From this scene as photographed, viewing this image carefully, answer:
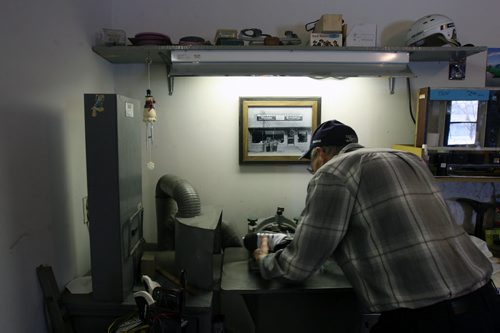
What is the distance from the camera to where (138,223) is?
1536 mm

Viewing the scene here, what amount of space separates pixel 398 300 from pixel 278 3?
1.70 meters

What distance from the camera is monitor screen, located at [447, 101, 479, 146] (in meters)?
1.84

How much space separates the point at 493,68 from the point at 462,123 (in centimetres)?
52

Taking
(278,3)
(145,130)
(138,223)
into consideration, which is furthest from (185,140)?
(278,3)

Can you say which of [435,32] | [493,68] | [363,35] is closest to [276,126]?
[363,35]

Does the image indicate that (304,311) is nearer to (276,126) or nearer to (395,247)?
(395,247)

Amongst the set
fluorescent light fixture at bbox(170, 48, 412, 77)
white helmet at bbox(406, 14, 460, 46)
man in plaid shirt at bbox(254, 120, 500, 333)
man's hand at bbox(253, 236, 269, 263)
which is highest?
white helmet at bbox(406, 14, 460, 46)

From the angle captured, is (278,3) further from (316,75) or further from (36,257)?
(36,257)

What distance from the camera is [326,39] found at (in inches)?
66.4

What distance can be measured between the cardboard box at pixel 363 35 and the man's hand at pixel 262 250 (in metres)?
1.07

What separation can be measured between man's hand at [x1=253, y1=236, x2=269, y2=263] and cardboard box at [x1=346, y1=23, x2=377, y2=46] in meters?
1.07

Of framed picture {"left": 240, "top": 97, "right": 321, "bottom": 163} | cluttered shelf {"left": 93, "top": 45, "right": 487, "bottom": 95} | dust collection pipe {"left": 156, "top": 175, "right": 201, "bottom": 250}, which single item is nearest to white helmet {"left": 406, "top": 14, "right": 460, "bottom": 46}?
cluttered shelf {"left": 93, "top": 45, "right": 487, "bottom": 95}

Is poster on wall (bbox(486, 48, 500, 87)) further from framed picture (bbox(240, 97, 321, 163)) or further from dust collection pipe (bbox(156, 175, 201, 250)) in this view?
dust collection pipe (bbox(156, 175, 201, 250))

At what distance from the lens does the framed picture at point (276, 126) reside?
2.01m
